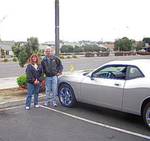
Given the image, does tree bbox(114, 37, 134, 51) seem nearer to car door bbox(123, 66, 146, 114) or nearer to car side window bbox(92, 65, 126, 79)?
car side window bbox(92, 65, 126, 79)

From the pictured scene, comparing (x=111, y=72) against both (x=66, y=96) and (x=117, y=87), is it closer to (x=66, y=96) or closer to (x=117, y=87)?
(x=117, y=87)

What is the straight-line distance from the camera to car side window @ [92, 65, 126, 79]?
7559mm

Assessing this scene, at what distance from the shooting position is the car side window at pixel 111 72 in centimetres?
756

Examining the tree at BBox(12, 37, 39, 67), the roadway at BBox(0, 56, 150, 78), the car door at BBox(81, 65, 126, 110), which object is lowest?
the roadway at BBox(0, 56, 150, 78)

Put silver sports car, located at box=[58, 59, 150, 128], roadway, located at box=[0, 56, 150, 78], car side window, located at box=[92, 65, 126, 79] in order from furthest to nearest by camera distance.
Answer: roadway, located at box=[0, 56, 150, 78], car side window, located at box=[92, 65, 126, 79], silver sports car, located at box=[58, 59, 150, 128]

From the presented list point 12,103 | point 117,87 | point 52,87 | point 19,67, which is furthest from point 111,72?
point 19,67

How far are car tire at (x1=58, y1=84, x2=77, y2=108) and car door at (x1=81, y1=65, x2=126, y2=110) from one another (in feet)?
1.64

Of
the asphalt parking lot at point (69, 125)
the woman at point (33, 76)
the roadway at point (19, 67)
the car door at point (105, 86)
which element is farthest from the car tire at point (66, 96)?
the roadway at point (19, 67)

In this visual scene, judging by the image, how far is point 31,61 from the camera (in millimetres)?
8711

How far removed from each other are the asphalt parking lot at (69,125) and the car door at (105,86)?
40 centimetres

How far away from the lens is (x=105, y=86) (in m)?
7.64

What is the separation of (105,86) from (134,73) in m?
0.77

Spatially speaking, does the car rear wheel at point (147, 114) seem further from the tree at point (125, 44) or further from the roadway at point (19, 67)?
the tree at point (125, 44)

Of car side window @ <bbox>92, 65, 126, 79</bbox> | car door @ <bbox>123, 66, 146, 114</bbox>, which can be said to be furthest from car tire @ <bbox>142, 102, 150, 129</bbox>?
car side window @ <bbox>92, 65, 126, 79</bbox>
